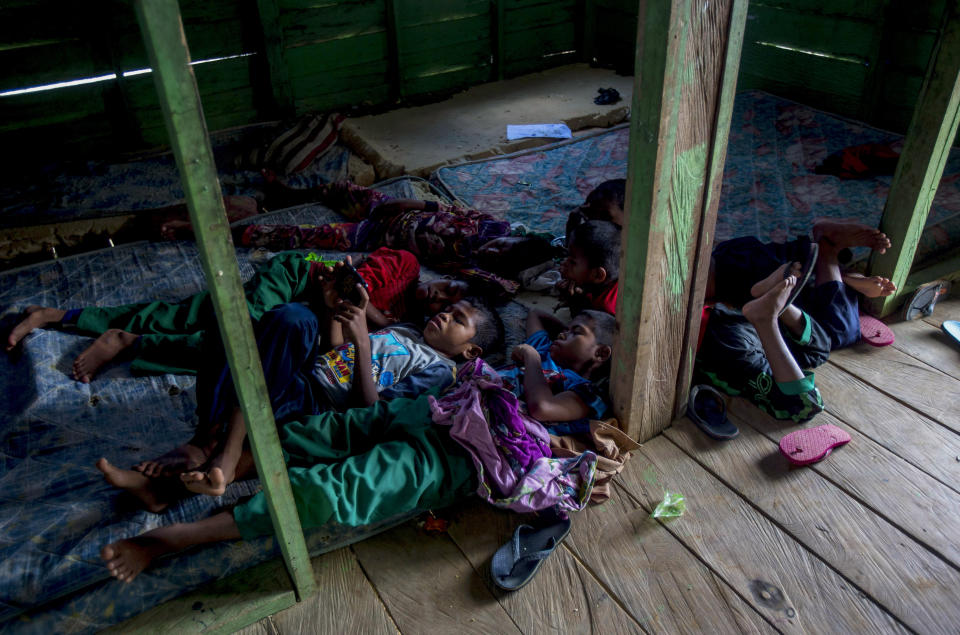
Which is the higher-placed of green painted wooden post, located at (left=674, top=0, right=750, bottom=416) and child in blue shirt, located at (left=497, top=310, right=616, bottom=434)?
green painted wooden post, located at (left=674, top=0, right=750, bottom=416)

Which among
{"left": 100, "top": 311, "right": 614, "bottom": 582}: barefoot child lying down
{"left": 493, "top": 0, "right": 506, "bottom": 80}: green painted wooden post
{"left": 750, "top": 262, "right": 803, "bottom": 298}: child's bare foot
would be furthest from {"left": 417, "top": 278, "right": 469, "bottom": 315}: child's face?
{"left": 493, "top": 0, "right": 506, "bottom": 80}: green painted wooden post

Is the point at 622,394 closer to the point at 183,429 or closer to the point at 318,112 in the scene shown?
the point at 183,429

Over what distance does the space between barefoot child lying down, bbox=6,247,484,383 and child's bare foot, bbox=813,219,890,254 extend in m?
1.41

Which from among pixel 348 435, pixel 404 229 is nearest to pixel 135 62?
pixel 404 229

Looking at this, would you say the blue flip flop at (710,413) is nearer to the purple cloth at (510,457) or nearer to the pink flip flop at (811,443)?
the pink flip flop at (811,443)

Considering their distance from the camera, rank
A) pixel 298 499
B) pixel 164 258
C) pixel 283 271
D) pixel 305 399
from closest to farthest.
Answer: pixel 298 499 → pixel 305 399 → pixel 283 271 → pixel 164 258

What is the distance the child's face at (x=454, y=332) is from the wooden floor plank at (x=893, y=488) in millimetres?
1027

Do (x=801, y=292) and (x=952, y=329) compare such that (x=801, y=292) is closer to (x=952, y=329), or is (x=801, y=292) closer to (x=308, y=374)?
(x=952, y=329)

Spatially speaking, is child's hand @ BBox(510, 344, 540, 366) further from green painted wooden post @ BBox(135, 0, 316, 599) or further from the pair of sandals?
green painted wooden post @ BBox(135, 0, 316, 599)

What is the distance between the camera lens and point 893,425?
7.53ft

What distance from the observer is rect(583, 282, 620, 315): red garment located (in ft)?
8.75

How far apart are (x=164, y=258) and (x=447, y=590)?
2.29 m

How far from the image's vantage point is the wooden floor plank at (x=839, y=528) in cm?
175

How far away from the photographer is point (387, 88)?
5.61 meters
